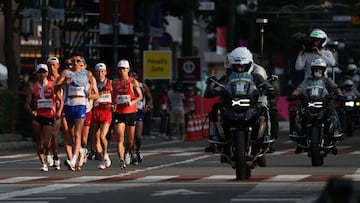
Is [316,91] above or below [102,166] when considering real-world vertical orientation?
above

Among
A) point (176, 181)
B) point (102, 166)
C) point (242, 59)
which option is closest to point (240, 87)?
point (242, 59)

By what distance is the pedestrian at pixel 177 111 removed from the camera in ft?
131

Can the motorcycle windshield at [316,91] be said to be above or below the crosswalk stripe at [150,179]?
above

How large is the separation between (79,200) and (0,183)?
352 cm

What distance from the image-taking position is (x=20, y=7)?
39062 mm

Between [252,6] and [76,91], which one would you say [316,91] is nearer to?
[76,91]

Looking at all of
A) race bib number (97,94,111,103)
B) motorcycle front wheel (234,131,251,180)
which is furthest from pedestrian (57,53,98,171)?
motorcycle front wheel (234,131,251,180)

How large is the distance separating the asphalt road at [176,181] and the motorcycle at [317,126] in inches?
13.4

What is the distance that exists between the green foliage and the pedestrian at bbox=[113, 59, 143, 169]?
1107cm

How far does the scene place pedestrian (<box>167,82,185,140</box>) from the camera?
39.8m

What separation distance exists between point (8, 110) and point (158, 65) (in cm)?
955

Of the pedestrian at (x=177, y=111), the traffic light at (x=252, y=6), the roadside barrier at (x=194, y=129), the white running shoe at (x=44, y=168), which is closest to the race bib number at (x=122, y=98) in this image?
the white running shoe at (x=44, y=168)

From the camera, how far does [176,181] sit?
658 inches

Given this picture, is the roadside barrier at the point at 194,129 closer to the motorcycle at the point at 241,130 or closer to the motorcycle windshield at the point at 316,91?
the motorcycle windshield at the point at 316,91
